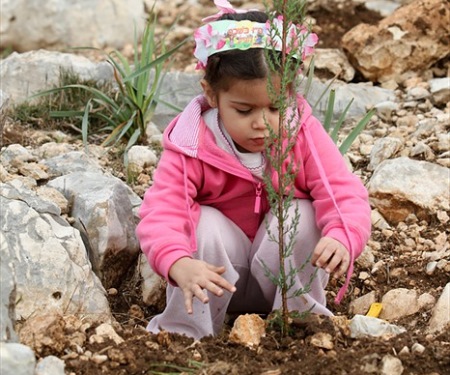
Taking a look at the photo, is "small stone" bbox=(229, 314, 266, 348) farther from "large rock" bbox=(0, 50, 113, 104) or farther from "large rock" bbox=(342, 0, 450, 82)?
"large rock" bbox=(342, 0, 450, 82)

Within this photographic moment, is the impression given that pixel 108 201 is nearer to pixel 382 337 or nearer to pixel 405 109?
pixel 382 337

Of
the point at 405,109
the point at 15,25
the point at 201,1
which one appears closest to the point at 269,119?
the point at 405,109

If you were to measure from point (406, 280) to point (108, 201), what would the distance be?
1.17m

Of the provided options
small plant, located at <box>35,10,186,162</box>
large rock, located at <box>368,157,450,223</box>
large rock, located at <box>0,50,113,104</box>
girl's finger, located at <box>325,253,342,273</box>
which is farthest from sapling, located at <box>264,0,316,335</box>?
large rock, located at <box>0,50,113,104</box>

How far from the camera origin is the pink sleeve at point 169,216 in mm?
3324

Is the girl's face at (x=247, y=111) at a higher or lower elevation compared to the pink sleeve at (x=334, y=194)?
higher

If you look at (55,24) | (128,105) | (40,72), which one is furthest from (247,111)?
(55,24)

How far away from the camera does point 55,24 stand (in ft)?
23.4

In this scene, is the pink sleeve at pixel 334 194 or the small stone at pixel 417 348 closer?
the small stone at pixel 417 348

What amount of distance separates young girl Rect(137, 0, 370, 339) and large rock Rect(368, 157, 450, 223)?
880 millimetres

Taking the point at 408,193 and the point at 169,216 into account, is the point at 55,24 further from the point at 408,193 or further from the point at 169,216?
the point at 169,216

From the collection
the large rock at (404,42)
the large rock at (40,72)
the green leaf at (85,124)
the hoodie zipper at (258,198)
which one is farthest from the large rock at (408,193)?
the large rock at (40,72)

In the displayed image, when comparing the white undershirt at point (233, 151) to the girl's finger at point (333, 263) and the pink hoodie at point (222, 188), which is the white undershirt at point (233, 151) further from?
the girl's finger at point (333, 263)

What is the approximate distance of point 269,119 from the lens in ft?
10.9
